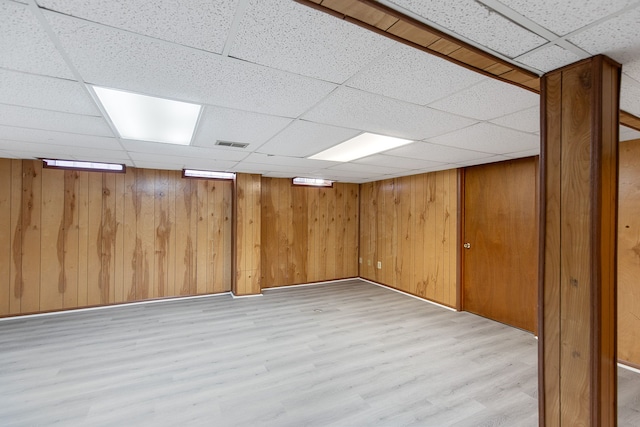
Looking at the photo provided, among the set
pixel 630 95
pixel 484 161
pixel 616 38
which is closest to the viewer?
pixel 616 38

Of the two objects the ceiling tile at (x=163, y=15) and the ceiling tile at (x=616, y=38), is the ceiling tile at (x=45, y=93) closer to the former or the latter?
the ceiling tile at (x=163, y=15)

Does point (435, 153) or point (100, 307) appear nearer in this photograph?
point (435, 153)

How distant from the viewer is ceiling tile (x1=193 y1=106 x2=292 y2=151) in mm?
2066

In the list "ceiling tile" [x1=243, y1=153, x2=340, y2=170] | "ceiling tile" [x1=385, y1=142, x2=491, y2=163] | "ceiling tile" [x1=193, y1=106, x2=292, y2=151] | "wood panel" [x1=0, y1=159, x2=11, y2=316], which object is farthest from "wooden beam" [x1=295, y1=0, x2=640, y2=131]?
"wood panel" [x1=0, y1=159, x2=11, y2=316]

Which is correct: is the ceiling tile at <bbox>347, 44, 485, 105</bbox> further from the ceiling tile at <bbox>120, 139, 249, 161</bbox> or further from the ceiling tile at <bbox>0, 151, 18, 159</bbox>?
the ceiling tile at <bbox>0, 151, 18, 159</bbox>

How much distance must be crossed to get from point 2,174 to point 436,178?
612cm

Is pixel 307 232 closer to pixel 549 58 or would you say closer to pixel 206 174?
pixel 206 174

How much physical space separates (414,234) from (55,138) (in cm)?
488

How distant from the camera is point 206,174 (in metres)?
5.05

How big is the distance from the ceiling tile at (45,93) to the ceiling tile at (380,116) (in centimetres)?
137

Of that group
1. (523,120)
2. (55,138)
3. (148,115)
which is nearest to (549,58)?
(523,120)

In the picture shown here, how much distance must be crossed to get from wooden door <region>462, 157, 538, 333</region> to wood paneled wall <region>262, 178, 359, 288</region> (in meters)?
2.64

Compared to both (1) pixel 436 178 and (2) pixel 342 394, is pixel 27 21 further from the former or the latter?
(1) pixel 436 178

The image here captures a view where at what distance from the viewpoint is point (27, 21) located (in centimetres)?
105
